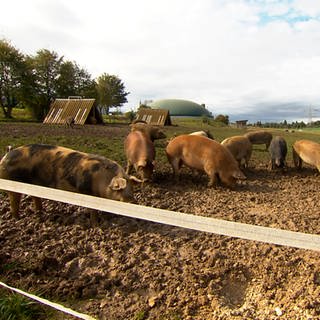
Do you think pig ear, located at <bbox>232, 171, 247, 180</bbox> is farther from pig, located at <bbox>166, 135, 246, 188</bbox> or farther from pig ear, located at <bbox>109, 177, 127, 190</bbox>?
pig ear, located at <bbox>109, 177, 127, 190</bbox>

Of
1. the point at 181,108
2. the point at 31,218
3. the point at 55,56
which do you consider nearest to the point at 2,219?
the point at 31,218

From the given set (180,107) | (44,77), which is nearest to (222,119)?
(44,77)

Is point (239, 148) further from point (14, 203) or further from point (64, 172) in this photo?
point (14, 203)

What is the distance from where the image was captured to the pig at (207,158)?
6.53 metres

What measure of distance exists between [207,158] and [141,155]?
1324mm

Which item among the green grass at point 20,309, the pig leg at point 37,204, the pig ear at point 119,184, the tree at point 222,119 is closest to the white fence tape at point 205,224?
the green grass at point 20,309

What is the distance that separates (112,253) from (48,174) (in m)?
1.59

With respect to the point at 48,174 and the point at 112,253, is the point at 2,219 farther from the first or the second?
the point at 112,253

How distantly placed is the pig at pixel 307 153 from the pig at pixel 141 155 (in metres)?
4.00

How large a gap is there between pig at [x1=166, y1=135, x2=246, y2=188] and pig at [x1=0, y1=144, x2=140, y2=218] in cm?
250

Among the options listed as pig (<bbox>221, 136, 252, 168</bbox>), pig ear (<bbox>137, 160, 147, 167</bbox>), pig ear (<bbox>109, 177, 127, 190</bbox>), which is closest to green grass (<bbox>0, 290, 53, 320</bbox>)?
pig ear (<bbox>109, 177, 127, 190</bbox>)

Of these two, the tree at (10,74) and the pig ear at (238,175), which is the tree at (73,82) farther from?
the pig ear at (238,175)

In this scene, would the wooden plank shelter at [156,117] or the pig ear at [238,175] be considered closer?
the pig ear at [238,175]

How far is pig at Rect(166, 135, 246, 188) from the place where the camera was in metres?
6.53
